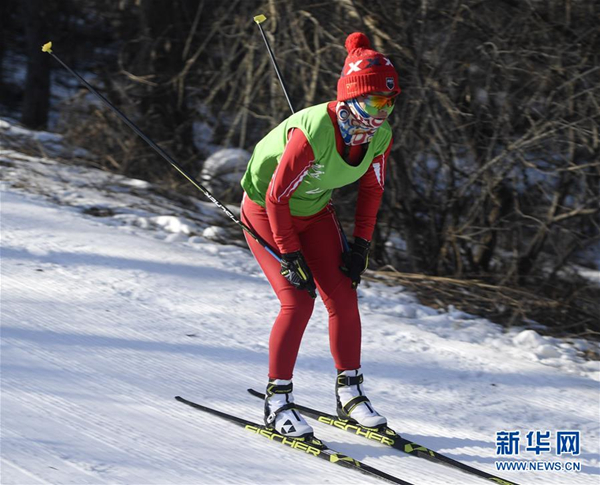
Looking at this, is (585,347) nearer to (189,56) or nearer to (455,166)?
(455,166)

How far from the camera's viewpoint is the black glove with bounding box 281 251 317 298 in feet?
9.66

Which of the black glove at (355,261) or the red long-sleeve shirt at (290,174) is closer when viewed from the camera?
the red long-sleeve shirt at (290,174)

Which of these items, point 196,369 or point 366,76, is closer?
point 366,76

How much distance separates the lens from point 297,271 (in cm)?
295

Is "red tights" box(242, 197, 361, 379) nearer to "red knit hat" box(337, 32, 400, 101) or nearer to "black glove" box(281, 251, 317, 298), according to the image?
"black glove" box(281, 251, 317, 298)

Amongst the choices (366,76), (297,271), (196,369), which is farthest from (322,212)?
(196,369)

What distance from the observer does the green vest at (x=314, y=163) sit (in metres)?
2.84

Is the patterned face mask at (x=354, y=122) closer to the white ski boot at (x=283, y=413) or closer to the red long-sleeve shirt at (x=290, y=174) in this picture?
the red long-sleeve shirt at (x=290, y=174)

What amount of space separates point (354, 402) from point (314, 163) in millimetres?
1037

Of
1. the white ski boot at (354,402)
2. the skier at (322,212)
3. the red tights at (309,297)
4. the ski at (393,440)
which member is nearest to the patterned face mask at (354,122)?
the skier at (322,212)

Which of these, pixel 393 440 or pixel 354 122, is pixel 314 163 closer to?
pixel 354 122

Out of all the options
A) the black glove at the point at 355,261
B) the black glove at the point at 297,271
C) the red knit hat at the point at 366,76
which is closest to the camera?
the red knit hat at the point at 366,76

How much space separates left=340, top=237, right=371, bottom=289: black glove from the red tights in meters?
0.02

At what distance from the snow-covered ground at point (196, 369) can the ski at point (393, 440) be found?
33mm
